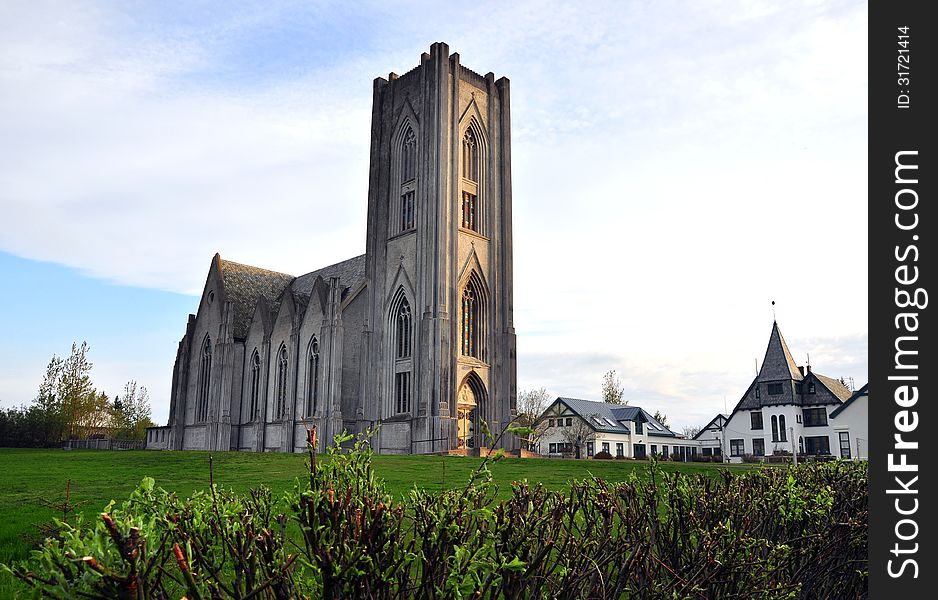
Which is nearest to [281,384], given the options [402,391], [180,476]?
[402,391]

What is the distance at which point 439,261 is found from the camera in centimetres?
4509

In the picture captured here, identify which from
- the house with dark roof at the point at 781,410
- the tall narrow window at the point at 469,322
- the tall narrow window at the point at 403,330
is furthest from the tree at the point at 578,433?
the tall narrow window at the point at 403,330

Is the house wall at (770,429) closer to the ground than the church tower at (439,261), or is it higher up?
closer to the ground

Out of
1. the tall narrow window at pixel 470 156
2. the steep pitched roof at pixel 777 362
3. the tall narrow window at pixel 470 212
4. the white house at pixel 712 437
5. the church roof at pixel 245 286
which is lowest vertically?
the white house at pixel 712 437

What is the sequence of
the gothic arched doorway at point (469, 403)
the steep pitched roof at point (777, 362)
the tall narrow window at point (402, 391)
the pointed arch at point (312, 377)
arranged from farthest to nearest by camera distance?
the steep pitched roof at point (777, 362) → the pointed arch at point (312, 377) → the tall narrow window at point (402, 391) → the gothic arched doorway at point (469, 403)

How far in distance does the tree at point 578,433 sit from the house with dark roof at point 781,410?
12651 mm

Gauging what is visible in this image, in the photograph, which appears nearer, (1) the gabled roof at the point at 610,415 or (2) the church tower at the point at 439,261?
(2) the church tower at the point at 439,261

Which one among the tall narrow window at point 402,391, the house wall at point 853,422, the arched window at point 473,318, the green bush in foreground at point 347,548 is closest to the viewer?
the green bush in foreground at point 347,548

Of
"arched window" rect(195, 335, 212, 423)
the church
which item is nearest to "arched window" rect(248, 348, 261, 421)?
the church

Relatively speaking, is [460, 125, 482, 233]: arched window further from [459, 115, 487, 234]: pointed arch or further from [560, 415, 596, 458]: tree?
[560, 415, 596, 458]: tree

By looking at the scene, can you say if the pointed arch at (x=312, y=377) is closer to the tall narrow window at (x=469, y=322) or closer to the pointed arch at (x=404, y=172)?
the pointed arch at (x=404, y=172)

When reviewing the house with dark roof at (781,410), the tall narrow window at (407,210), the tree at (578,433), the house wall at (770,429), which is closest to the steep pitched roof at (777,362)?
the house with dark roof at (781,410)

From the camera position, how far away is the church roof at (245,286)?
61.7m

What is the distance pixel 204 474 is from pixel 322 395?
25825mm
